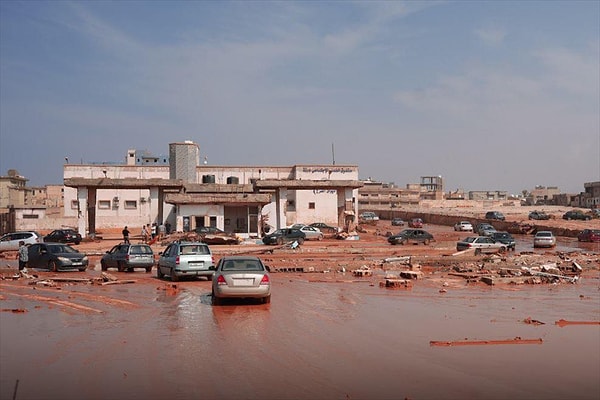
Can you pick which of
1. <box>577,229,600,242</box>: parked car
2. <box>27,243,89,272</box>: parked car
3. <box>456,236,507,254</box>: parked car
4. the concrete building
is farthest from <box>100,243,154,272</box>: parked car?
<box>577,229,600,242</box>: parked car

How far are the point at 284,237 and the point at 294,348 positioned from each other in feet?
127

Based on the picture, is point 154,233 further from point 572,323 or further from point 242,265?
point 572,323

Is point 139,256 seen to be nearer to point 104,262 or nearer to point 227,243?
point 104,262

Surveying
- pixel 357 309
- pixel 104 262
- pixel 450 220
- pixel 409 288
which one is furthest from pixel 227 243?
pixel 450 220

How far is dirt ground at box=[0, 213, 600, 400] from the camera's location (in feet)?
30.9

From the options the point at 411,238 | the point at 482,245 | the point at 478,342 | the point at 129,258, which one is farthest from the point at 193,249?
the point at 411,238

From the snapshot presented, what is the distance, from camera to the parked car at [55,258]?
3027 cm

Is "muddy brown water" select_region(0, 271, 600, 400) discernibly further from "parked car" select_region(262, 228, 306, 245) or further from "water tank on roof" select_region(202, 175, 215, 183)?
"water tank on roof" select_region(202, 175, 215, 183)

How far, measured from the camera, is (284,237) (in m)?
50.8

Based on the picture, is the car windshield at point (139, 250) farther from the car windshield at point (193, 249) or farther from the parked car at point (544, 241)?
the parked car at point (544, 241)

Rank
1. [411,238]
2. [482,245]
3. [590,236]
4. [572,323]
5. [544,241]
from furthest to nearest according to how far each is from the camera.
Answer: [590,236] → [411,238] → [544,241] → [482,245] → [572,323]

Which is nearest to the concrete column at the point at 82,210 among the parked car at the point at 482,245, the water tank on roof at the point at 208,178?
the water tank on roof at the point at 208,178

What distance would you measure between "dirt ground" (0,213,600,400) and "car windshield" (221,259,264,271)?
1.05m

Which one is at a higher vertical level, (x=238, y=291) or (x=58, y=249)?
(x=58, y=249)
